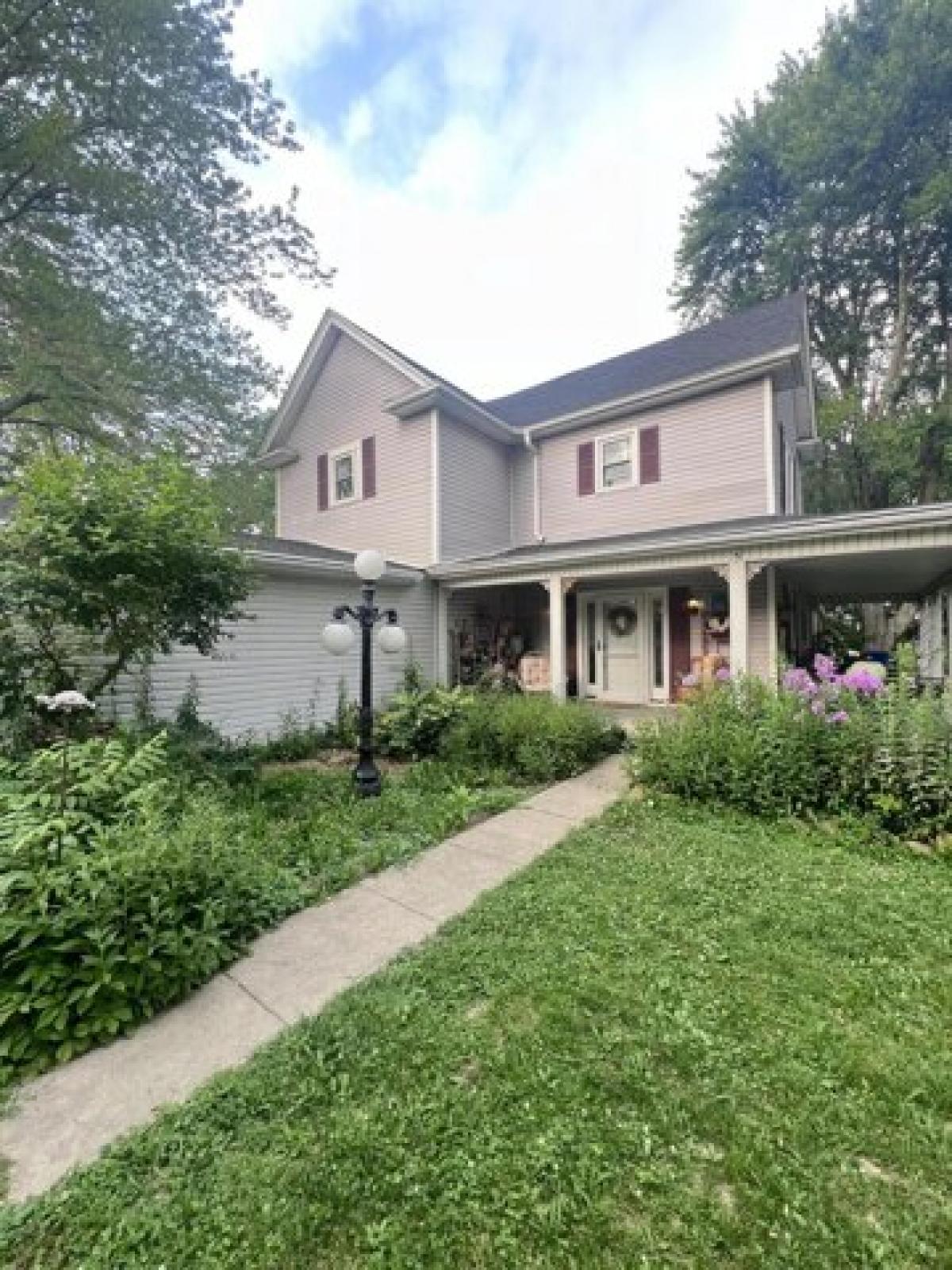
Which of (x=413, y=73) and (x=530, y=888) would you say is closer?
(x=530, y=888)

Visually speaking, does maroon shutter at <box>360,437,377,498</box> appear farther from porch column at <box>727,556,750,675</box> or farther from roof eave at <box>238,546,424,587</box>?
porch column at <box>727,556,750,675</box>

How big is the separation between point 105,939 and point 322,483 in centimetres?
1135

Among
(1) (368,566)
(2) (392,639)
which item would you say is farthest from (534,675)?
(1) (368,566)

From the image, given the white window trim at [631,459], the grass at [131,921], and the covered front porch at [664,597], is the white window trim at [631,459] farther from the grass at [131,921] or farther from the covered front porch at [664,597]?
the grass at [131,921]

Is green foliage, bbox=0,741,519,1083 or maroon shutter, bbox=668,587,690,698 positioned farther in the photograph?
maroon shutter, bbox=668,587,690,698

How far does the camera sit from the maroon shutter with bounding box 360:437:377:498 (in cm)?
1163

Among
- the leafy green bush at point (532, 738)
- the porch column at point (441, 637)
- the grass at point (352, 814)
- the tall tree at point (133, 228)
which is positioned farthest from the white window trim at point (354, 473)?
the grass at point (352, 814)

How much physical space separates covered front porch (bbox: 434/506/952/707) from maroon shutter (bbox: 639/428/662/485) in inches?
68.4

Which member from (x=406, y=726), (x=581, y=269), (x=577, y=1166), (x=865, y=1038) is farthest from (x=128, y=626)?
(x=581, y=269)

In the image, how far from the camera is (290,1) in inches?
264

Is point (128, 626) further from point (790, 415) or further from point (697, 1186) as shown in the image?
point (790, 415)

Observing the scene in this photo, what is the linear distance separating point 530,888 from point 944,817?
3.09 metres

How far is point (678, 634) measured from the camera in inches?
392

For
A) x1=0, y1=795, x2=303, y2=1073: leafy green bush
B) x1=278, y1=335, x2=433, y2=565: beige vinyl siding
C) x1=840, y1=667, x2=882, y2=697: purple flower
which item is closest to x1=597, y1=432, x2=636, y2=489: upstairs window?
x1=278, y1=335, x2=433, y2=565: beige vinyl siding
